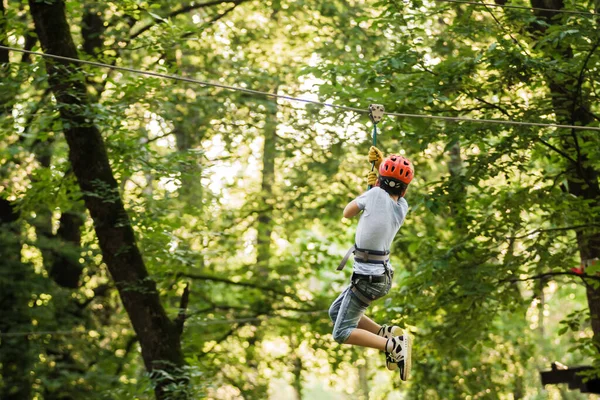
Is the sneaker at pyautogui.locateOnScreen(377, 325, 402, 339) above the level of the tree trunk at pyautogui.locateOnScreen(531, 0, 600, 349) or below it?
below

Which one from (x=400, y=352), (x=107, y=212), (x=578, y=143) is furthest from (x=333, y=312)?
(x=578, y=143)

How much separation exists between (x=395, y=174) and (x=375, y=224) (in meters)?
0.38

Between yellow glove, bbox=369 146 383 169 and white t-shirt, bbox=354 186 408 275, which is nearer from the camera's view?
white t-shirt, bbox=354 186 408 275

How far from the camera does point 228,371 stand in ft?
50.9

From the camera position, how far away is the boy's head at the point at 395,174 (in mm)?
5605

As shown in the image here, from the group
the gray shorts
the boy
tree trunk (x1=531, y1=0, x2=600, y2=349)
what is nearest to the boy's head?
the boy

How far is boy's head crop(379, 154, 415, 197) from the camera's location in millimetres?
5605

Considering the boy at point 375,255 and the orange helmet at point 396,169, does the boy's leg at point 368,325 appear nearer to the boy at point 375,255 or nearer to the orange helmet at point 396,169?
the boy at point 375,255

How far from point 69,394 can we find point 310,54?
665 centimetres

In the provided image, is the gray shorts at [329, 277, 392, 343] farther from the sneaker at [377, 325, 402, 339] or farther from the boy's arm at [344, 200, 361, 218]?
the boy's arm at [344, 200, 361, 218]

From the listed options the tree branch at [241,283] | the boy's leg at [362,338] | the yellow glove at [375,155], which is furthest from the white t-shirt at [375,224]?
the tree branch at [241,283]

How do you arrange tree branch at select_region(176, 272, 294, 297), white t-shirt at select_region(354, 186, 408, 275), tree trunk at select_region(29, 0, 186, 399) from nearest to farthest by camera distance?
white t-shirt at select_region(354, 186, 408, 275) < tree trunk at select_region(29, 0, 186, 399) < tree branch at select_region(176, 272, 294, 297)

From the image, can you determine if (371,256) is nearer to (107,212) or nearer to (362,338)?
(362,338)

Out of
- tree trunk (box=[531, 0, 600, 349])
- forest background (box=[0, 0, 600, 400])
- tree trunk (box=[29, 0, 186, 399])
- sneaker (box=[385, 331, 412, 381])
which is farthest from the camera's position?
tree trunk (box=[29, 0, 186, 399])
